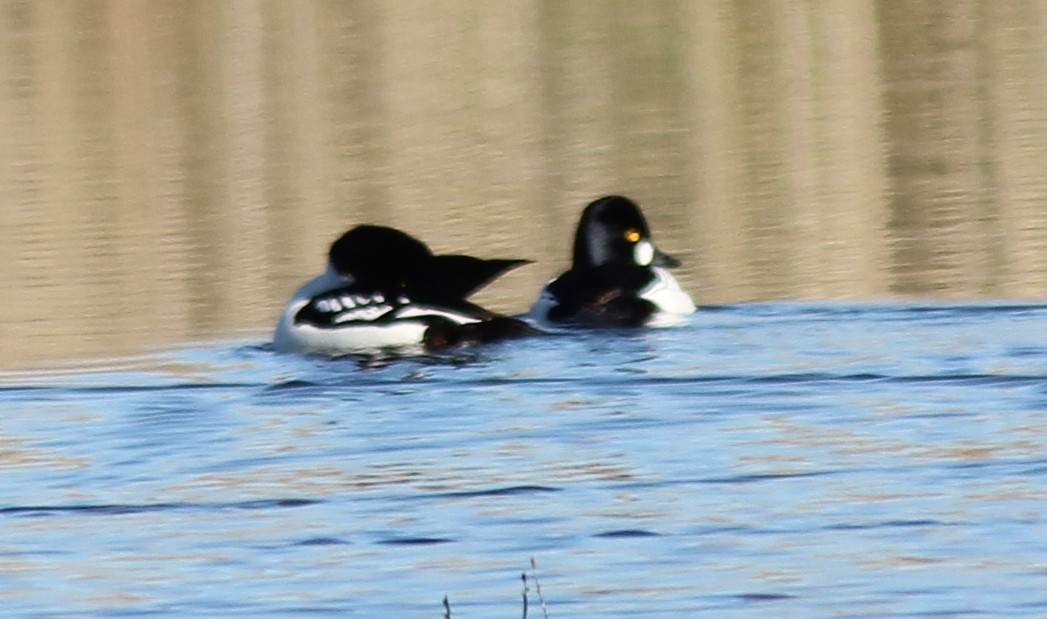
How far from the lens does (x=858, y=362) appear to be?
11.0 meters

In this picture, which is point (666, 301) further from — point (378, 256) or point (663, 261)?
point (378, 256)

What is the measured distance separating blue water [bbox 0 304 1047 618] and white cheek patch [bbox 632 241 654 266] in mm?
1949

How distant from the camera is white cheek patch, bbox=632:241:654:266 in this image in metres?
14.4

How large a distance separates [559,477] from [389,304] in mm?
4206

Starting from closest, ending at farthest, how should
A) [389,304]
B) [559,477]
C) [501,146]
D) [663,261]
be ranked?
[559,477] < [389,304] < [663,261] < [501,146]

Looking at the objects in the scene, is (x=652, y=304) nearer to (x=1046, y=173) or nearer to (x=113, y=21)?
(x=1046, y=173)

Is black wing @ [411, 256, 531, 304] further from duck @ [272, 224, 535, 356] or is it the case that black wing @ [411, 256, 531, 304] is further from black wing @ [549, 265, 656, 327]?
black wing @ [549, 265, 656, 327]

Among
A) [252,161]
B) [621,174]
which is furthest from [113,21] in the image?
[621,174]

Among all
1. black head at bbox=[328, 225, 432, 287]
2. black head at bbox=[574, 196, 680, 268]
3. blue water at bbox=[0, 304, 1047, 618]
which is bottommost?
blue water at bbox=[0, 304, 1047, 618]

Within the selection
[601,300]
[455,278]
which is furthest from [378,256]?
[601,300]

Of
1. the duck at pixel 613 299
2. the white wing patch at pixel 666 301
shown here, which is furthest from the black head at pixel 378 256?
the white wing patch at pixel 666 301

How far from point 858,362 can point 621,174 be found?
1034 centimetres

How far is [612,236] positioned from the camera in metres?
14.5

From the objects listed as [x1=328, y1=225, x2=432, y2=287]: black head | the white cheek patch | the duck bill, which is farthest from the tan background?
[x1=328, y1=225, x2=432, y2=287]: black head
